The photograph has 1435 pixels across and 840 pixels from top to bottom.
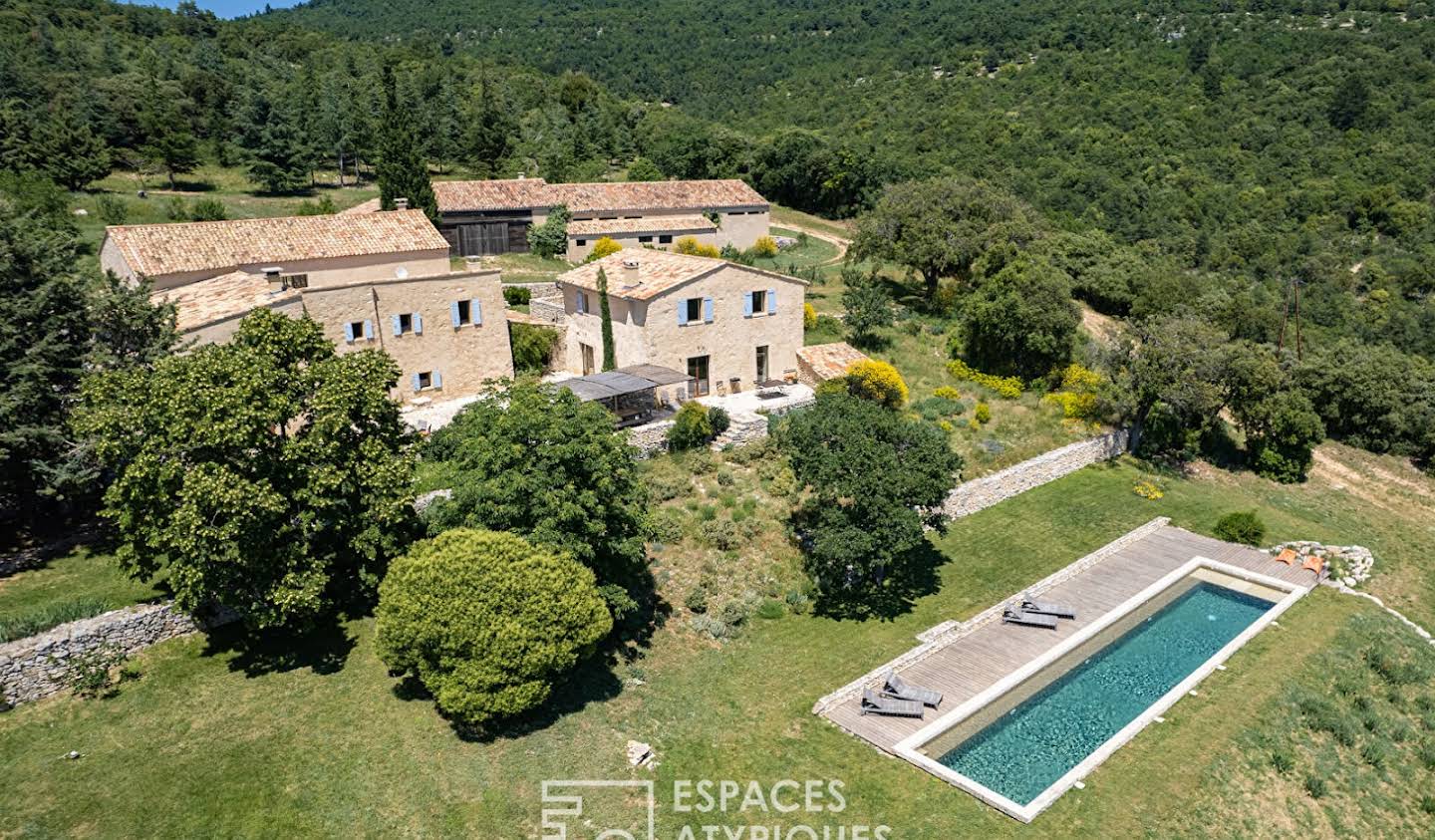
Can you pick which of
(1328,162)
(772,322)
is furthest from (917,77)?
(772,322)

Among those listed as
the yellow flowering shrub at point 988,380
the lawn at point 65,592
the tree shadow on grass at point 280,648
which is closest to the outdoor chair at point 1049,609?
the yellow flowering shrub at point 988,380

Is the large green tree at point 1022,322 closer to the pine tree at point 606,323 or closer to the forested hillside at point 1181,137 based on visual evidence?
the pine tree at point 606,323

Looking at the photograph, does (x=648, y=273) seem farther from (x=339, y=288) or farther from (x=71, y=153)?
(x=71, y=153)

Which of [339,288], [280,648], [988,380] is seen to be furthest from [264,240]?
[988,380]

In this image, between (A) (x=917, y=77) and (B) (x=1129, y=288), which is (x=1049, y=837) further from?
(A) (x=917, y=77)

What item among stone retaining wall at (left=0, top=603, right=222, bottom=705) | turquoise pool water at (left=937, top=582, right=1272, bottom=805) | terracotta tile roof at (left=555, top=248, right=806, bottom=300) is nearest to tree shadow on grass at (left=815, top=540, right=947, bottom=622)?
turquoise pool water at (left=937, top=582, right=1272, bottom=805)

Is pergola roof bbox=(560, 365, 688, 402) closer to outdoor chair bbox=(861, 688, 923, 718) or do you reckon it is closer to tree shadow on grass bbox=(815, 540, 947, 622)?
tree shadow on grass bbox=(815, 540, 947, 622)
